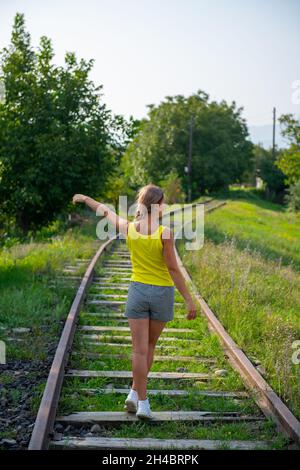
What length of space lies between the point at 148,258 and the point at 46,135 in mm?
13117

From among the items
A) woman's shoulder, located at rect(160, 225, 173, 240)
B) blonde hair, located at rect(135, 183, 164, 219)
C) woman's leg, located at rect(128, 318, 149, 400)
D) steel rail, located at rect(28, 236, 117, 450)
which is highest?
blonde hair, located at rect(135, 183, 164, 219)

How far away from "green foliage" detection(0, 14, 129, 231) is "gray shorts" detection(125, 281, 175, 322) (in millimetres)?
12705

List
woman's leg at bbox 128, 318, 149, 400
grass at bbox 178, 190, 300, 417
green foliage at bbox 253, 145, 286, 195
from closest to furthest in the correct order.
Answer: woman's leg at bbox 128, 318, 149, 400, grass at bbox 178, 190, 300, 417, green foliage at bbox 253, 145, 286, 195

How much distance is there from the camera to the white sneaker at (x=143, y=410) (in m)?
4.66

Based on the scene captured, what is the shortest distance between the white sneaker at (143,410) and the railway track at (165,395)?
0.06 metres

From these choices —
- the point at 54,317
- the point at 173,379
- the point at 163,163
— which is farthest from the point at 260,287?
the point at 163,163

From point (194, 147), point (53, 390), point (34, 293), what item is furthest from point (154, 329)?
point (194, 147)

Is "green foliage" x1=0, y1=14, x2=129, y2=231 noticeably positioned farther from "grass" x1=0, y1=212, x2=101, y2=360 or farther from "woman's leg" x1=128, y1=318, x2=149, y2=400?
"woman's leg" x1=128, y1=318, x2=149, y2=400

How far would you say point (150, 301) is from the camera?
184 inches

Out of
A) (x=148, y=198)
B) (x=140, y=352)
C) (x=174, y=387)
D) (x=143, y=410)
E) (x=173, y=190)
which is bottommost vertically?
(x=174, y=387)

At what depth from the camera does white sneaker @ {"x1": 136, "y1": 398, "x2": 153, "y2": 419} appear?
4.66 meters

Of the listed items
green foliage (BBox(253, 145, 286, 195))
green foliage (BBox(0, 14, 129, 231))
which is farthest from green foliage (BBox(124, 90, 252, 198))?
green foliage (BBox(0, 14, 129, 231))

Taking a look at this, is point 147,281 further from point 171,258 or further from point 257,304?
point 257,304
